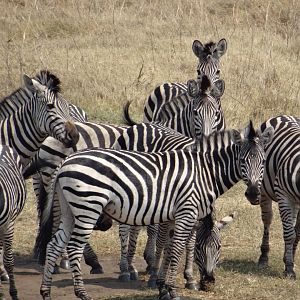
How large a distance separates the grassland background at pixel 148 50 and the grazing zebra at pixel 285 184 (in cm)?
180

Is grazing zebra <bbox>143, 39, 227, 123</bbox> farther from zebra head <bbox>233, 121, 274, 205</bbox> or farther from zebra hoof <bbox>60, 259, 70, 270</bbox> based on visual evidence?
zebra head <bbox>233, 121, 274, 205</bbox>

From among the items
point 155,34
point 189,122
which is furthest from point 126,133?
point 155,34

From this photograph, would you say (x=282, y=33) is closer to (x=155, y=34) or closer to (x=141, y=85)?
(x=155, y=34)

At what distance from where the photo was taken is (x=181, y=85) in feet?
41.9

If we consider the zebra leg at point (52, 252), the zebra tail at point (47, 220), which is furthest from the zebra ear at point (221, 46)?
the zebra leg at point (52, 252)

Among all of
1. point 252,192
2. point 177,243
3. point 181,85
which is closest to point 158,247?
point 177,243

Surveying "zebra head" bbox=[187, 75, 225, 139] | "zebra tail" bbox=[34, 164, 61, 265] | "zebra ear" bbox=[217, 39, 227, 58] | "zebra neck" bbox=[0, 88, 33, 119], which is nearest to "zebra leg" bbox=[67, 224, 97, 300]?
"zebra tail" bbox=[34, 164, 61, 265]

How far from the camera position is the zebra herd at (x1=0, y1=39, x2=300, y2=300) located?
762cm

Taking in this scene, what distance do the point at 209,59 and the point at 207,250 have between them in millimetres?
5011

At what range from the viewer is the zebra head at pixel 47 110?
9523 millimetres

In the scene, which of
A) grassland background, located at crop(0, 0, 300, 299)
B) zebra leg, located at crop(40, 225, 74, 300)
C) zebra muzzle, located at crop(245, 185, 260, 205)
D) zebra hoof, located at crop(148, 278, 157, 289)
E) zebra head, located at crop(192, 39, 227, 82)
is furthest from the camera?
grassland background, located at crop(0, 0, 300, 299)

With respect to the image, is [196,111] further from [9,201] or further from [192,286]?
[9,201]

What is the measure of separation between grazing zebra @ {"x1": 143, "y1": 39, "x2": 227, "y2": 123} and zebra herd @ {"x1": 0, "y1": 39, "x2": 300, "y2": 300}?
1514mm

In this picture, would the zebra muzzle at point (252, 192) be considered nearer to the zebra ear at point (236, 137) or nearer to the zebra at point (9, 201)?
the zebra ear at point (236, 137)
